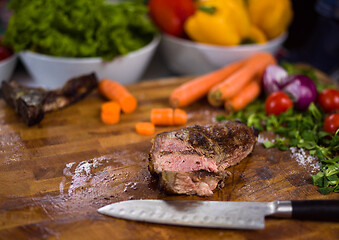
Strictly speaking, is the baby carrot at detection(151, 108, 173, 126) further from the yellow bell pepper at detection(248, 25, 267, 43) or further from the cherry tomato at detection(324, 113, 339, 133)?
the yellow bell pepper at detection(248, 25, 267, 43)

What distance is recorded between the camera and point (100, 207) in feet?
6.90

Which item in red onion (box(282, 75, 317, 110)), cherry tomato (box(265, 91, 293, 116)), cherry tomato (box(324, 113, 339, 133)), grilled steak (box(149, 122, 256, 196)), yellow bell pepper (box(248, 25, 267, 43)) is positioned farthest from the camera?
yellow bell pepper (box(248, 25, 267, 43))

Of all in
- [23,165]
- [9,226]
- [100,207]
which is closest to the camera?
[9,226]

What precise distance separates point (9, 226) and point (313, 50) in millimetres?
4507

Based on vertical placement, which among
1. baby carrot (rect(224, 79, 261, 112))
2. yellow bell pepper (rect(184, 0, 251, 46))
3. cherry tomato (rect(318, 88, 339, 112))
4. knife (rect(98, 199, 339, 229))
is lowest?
baby carrot (rect(224, 79, 261, 112))

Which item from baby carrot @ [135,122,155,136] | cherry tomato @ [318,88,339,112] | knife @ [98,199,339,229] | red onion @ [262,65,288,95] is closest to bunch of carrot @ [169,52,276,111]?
red onion @ [262,65,288,95]

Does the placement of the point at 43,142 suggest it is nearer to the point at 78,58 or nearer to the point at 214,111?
the point at 78,58

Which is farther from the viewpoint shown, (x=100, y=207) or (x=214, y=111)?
(x=214, y=111)

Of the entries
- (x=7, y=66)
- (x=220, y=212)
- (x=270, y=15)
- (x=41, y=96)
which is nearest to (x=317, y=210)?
(x=220, y=212)

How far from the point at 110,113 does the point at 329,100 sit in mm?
2053

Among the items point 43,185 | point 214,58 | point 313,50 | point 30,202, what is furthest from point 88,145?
point 313,50

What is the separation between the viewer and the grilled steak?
2.17m

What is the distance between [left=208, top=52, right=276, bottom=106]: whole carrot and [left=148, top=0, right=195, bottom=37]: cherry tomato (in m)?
0.93

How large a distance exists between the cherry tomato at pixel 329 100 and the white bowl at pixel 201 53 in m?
1.03
